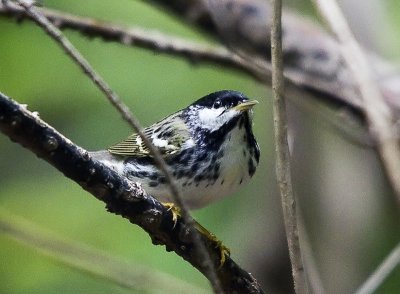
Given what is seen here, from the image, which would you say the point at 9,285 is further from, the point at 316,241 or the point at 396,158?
the point at 396,158

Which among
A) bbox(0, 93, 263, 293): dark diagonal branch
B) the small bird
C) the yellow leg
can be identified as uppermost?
the small bird

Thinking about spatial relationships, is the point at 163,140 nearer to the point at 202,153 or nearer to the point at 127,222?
the point at 202,153

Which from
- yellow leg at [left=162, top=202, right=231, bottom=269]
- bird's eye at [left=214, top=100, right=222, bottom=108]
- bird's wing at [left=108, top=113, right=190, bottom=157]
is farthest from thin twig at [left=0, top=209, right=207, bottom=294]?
bird's eye at [left=214, top=100, right=222, bottom=108]

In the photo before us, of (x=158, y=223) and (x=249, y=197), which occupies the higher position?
(x=249, y=197)

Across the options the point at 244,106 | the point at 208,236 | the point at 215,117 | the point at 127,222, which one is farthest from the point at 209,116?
the point at 127,222

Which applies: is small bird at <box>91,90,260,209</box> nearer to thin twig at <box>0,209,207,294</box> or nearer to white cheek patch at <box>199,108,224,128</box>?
white cheek patch at <box>199,108,224,128</box>

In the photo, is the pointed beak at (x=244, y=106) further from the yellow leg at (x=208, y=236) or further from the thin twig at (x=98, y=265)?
the thin twig at (x=98, y=265)

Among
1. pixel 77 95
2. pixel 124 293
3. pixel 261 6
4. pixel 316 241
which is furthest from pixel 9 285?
pixel 261 6
